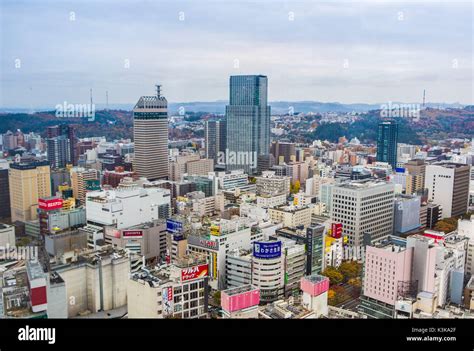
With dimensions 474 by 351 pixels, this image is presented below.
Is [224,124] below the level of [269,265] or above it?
above

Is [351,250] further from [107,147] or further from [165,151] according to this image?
[107,147]

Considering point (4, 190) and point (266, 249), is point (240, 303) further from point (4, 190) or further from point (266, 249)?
point (4, 190)

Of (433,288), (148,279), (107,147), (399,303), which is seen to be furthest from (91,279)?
(107,147)

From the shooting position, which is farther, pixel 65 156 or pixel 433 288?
pixel 65 156

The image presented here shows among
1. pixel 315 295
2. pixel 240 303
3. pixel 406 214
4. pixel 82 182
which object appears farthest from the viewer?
pixel 82 182

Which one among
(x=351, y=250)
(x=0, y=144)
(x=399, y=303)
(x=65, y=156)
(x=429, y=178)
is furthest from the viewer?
(x=65, y=156)

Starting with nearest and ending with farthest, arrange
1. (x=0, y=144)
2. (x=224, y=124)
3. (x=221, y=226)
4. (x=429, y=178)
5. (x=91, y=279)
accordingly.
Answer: (x=91, y=279)
(x=221, y=226)
(x=0, y=144)
(x=429, y=178)
(x=224, y=124)

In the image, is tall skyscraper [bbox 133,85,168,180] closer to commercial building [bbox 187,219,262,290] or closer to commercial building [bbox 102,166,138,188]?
commercial building [bbox 102,166,138,188]

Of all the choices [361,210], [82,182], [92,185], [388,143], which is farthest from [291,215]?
[388,143]
